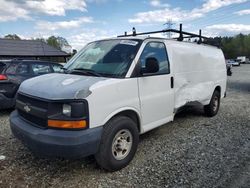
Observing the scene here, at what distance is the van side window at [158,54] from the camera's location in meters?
4.14

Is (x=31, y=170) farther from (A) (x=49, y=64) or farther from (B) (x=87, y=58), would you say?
(A) (x=49, y=64)

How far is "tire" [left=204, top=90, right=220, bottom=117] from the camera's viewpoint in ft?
22.0

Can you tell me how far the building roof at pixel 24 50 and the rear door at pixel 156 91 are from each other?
23.2m

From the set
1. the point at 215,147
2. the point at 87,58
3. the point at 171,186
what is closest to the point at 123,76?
the point at 87,58

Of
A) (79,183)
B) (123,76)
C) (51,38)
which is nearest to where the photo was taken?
(79,183)

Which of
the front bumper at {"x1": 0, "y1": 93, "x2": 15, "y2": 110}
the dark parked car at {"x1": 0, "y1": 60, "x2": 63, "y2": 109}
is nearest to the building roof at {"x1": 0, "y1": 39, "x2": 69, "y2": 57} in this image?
the dark parked car at {"x1": 0, "y1": 60, "x2": 63, "y2": 109}

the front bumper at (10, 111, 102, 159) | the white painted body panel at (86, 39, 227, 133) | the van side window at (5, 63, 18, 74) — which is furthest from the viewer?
the van side window at (5, 63, 18, 74)

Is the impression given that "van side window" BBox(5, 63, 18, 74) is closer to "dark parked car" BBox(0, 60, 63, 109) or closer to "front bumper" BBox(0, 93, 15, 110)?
"dark parked car" BBox(0, 60, 63, 109)

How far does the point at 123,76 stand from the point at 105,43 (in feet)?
3.78

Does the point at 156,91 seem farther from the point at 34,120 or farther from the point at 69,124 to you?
the point at 34,120

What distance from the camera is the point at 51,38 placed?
67.6 m

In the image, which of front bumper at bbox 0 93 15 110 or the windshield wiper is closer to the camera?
the windshield wiper

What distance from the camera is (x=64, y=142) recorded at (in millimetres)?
2938

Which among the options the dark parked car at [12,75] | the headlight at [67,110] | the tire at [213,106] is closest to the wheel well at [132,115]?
the headlight at [67,110]
